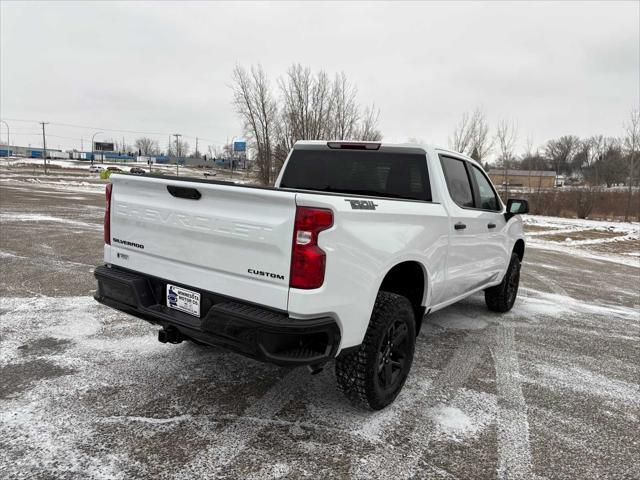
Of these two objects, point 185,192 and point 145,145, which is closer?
point 185,192

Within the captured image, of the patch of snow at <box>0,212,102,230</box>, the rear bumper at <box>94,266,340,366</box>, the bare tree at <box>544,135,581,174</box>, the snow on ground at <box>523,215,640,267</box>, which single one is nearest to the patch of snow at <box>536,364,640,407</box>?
the rear bumper at <box>94,266,340,366</box>

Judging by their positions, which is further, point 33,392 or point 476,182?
point 476,182

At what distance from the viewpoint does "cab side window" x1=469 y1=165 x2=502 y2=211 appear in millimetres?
4902

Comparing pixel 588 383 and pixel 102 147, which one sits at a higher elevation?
pixel 102 147

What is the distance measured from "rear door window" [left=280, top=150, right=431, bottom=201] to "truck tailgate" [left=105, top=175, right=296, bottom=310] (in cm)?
165

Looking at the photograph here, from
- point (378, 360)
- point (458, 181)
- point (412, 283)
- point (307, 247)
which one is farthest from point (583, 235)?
point (307, 247)

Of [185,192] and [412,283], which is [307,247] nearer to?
[185,192]

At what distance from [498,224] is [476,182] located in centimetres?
60

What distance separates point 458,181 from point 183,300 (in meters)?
2.80

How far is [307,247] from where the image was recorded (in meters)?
2.49

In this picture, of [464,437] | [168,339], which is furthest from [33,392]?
[464,437]

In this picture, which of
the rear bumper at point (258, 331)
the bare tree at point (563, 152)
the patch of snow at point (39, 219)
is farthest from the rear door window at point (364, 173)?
the bare tree at point (563, 152)

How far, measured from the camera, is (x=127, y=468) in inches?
97.1

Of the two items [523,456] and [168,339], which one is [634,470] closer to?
[523,456]
